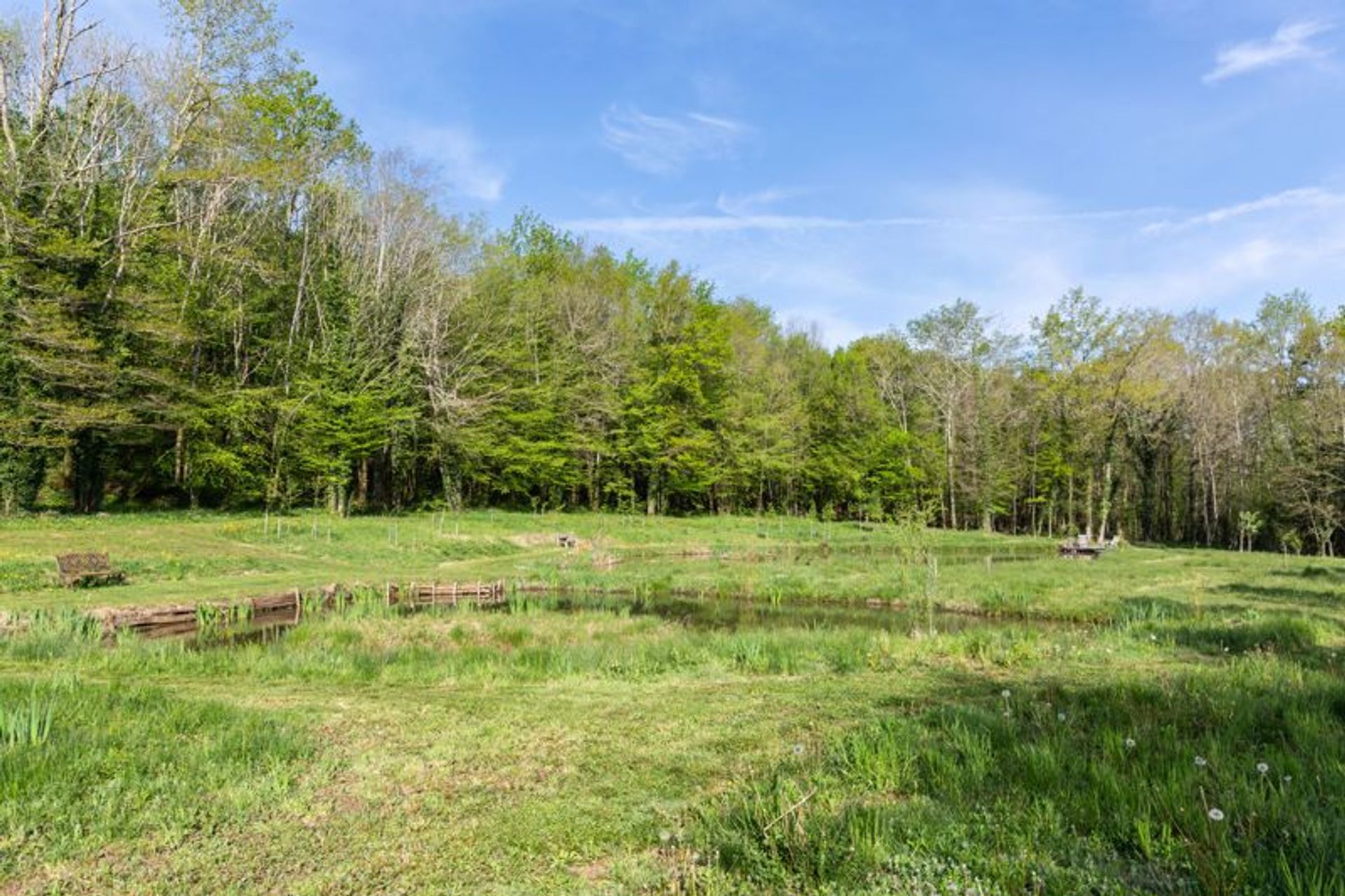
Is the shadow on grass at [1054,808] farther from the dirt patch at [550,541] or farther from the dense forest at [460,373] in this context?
the dirt patch at [550,541]

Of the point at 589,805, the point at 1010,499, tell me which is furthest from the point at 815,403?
the point at 589,805

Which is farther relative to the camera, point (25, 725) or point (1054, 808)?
point (25, 725)

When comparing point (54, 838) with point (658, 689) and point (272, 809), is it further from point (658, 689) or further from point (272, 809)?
point (658, 689)

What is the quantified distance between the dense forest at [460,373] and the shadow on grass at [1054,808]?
989 centimetres

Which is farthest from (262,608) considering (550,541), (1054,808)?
(550,541)

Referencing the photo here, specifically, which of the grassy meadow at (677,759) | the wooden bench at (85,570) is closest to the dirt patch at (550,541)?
the wooden bench at (85,570)

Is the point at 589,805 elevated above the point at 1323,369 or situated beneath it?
situated beneath

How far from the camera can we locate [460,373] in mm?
45406

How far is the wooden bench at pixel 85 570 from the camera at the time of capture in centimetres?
1828

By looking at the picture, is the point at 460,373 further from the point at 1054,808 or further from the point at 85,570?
the point at 1054,808

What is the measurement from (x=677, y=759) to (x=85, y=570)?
19073 millimetres

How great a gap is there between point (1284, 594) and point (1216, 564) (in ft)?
36.1

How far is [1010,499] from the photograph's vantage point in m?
63.8

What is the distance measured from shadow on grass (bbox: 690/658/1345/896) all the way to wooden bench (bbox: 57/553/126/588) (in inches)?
785
